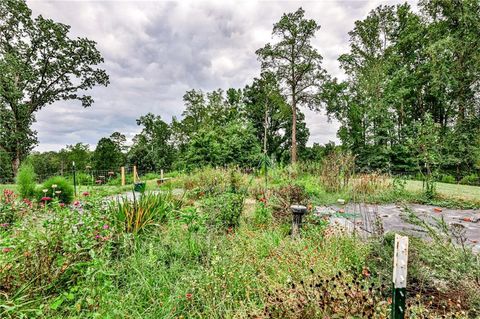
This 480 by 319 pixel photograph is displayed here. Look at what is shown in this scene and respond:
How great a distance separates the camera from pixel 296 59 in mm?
Result: 16875

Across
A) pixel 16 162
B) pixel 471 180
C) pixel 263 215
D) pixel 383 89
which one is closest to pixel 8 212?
pixel 263 215

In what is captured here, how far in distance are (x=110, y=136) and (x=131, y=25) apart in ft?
78.0

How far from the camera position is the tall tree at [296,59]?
1620 centimetres

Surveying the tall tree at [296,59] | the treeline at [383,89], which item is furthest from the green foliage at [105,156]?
the tall tree at [296,59]

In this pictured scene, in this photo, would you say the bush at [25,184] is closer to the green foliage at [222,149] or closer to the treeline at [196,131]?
the green foliage at [222,149]

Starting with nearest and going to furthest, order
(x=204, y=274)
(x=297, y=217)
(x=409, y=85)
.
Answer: (x=204, y=274)
(x=297, y=217)
(x=409, y=85)

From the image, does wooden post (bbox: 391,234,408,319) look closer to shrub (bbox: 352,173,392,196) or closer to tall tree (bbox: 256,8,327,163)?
shrub (bbox: 352,173,392,196)

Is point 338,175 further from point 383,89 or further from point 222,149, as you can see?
point 383,89

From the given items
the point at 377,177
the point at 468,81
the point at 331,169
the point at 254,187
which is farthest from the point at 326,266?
the point at 468,81

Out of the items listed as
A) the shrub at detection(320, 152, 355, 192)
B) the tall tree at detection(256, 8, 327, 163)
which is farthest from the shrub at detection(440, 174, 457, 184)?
the shrub at detection(320, 152, 355, 192)

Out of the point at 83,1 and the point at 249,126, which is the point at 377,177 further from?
the point at 249,126

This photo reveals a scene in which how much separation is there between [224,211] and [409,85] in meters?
18.4

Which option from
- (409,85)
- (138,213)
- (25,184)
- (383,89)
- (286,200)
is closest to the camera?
(138,213)

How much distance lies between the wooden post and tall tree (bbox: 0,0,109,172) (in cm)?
1662
